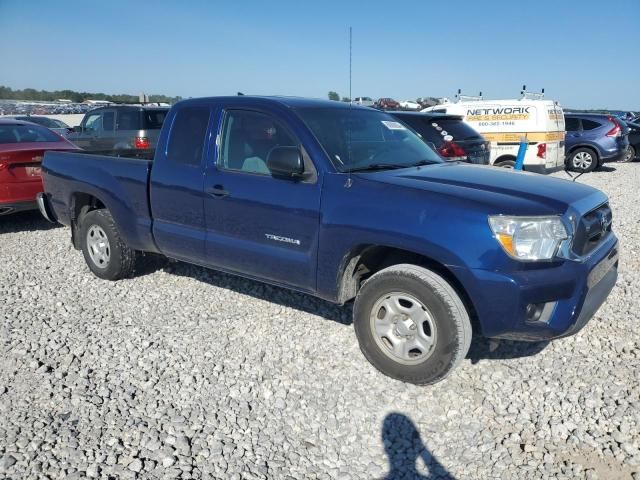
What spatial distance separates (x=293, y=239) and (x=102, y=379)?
5.19ft

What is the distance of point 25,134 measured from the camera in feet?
25.6

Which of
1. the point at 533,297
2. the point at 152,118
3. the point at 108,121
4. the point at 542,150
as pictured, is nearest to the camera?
the point at 533,297

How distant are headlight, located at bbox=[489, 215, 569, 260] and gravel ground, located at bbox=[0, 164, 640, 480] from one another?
3.18 feet

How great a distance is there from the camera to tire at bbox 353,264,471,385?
321 cm

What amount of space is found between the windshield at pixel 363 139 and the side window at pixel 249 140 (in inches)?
9.6

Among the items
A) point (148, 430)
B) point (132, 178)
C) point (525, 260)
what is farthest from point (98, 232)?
point (525, 260)

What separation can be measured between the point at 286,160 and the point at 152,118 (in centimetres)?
973

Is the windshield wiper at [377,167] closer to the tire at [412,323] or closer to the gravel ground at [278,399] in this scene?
the tire at [412,323]

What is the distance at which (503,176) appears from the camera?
379 centimetres

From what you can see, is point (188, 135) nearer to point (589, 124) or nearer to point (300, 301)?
point (300, 301)

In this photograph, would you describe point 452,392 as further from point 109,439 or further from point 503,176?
point 109,439

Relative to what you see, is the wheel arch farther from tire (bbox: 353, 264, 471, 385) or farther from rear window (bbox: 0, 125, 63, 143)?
tire (bbox: 353, 264, 471, 385)

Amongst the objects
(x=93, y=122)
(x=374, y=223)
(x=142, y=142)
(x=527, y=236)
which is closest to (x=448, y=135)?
(x=374, y=223)

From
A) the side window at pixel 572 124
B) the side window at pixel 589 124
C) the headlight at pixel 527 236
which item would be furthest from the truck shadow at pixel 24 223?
the side window at pixel 589 124
